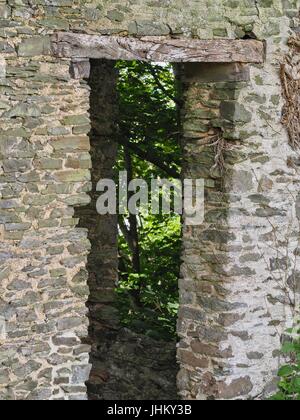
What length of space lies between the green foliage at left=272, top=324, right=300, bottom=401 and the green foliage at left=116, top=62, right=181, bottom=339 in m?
2.67

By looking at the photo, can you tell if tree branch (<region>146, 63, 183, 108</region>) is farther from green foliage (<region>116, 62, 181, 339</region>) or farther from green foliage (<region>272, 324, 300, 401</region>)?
green foliage (<region>272, 324, 300, 401</region>)

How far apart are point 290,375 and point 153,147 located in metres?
4.32

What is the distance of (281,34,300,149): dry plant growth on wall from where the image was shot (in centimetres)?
729

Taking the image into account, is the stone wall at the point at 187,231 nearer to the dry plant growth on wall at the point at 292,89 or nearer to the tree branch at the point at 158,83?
the dry plant growth on wall at the point at 292,89

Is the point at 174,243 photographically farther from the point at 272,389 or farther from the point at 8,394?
the point at 8,394

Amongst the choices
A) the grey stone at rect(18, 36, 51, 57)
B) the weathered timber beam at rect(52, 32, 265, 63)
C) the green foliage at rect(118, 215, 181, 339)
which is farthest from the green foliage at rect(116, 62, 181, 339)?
the grey stone at rect(18, 36, 51, 57)

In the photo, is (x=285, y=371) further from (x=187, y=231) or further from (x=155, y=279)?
(x=155, y=279)

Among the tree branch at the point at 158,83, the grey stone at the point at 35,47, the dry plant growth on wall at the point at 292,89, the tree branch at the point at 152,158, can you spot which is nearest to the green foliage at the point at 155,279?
the tree branch at the point at 152,158

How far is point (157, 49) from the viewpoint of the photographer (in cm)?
677

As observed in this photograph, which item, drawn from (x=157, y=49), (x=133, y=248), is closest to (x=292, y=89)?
(x=157, y=49)

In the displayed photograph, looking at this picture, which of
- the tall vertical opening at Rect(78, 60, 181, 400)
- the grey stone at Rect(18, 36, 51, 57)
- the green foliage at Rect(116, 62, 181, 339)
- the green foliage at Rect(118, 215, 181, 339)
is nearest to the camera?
the grey stone at Rect(18, 36, 51, 57)

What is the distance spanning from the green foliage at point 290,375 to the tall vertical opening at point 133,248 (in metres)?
1.32

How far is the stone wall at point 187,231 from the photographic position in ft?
20.8
